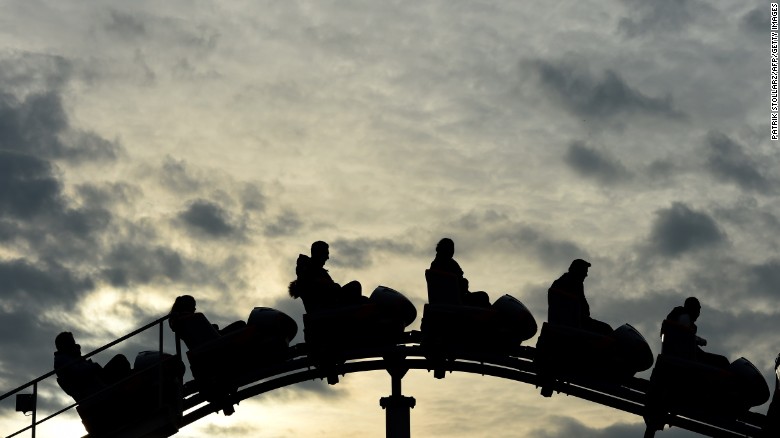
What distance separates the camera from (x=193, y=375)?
63.1 feet

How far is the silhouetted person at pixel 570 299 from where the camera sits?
1873 cm

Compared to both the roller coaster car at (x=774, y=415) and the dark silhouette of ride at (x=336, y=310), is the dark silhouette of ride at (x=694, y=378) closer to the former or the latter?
the roller coaster car at (x=774, y=415)

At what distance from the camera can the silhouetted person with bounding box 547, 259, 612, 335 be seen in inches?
738

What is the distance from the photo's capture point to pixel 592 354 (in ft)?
61.9

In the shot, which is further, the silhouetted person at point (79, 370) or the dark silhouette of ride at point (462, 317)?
the silhouetted person at point (79, 370)

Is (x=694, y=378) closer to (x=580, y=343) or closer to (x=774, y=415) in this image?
(x=774, y=415)

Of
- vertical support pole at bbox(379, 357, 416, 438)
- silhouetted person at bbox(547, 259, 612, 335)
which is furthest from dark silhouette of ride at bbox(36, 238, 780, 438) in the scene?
vertical support pole at bbox(379, 357, 416, 438)

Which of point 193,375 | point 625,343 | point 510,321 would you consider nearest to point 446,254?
point 510,321

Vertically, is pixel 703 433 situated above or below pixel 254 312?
below

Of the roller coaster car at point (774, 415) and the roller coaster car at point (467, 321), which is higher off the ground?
the roller coaster car at point (467, 321)

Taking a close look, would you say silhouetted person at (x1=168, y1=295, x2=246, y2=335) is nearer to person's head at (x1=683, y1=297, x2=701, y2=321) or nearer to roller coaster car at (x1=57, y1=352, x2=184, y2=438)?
roller coaster car at (x1=57, y1=352, x2=184, y2=438)

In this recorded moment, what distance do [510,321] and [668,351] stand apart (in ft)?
7.77

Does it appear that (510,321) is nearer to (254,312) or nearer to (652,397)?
(652,397)

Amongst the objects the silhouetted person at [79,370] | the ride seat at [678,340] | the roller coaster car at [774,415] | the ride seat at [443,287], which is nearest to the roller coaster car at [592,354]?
the ride seat at [678,340]
